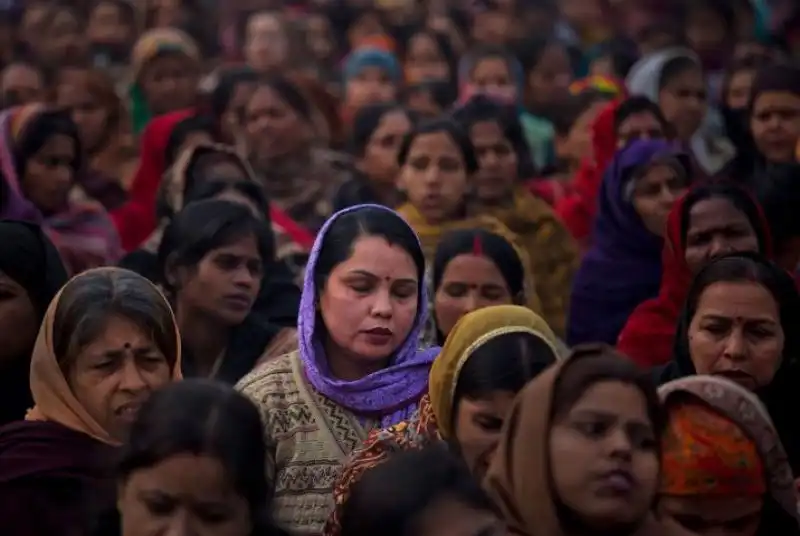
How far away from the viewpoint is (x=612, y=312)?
8.17 m

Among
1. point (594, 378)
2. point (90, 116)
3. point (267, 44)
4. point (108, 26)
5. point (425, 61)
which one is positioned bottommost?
point (594, 378)

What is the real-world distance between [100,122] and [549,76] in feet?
11.0

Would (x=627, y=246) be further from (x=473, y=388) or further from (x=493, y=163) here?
(x=473, y=388)

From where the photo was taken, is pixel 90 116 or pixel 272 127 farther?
pixel 90 116

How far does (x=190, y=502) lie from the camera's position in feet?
14.2

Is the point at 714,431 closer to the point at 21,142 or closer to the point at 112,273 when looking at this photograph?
the point at 112,273

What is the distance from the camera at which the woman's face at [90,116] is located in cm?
1075

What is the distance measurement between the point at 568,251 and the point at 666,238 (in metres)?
1.65

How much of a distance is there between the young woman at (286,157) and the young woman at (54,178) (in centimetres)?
116

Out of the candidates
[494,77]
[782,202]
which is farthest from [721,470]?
[494,77]

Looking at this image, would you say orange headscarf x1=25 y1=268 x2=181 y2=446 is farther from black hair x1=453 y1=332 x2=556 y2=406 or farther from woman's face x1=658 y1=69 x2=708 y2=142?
woman's face x1=658 y1=69 x2=708 y2=142

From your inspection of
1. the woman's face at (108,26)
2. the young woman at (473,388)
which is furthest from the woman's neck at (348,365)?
the woman's face at (108,26)

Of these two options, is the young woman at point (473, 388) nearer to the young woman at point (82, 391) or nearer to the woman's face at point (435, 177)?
the young woman at point (82, 391)

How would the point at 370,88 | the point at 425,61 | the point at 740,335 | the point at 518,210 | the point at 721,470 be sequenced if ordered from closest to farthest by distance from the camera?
the point at 721,470 → the point at 740,335 → the point at 518,210 → the point at 370,88 → the point at 425,61
